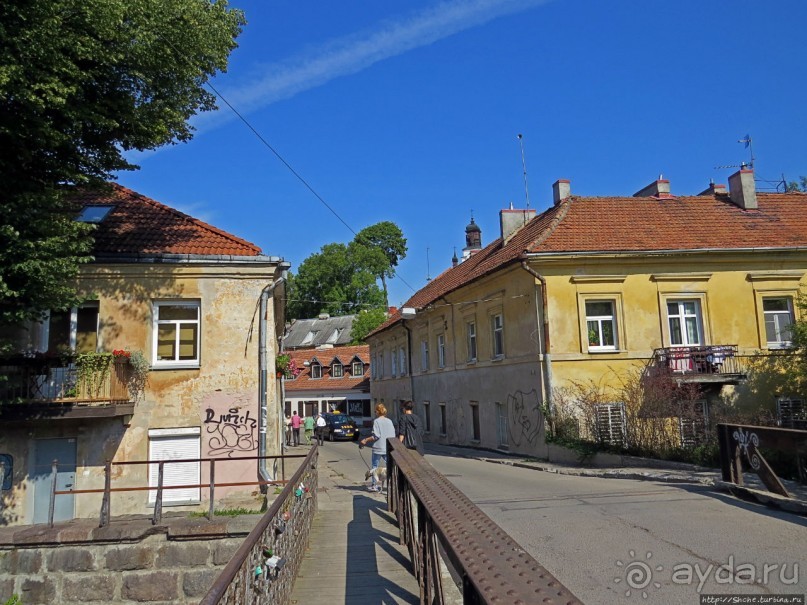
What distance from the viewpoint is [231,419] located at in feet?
46.6

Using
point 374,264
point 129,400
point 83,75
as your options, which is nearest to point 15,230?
point 83,75

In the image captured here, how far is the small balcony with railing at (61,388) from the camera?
12494mm

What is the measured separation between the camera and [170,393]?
46.2 feet

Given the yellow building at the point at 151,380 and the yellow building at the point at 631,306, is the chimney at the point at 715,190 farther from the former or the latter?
the yellow building at the point at 151,380

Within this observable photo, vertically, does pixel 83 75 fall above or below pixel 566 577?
above

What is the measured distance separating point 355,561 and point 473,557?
439cm

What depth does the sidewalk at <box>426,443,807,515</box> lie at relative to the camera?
8.70 meters

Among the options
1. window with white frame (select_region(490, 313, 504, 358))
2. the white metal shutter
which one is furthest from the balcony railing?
window with white frame (select_region(490, 313, 504, 358))

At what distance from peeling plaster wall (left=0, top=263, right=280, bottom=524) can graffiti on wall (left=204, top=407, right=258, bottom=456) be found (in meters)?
0.02

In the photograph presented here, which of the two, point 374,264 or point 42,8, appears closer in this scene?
point 42,8

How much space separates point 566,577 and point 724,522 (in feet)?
10.8

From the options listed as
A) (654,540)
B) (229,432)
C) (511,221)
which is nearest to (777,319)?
(511,221)

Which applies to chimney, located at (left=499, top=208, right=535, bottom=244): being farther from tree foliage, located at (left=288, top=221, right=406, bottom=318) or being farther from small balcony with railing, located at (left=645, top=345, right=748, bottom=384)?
tree foliage, located at (left=288, top=221, right=406, bottom=318)

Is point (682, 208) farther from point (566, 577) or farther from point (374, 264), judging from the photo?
point (374, 264)
